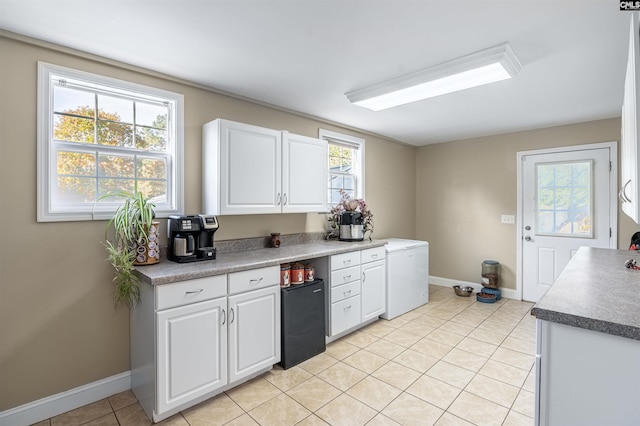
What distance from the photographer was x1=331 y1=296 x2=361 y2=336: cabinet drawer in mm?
3080

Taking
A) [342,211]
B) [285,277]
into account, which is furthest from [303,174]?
[285,277]

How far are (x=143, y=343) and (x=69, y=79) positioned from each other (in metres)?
Answer: 1.87

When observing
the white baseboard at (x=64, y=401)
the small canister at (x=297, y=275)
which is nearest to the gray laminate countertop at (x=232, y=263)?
the small canister at (x=297, y=275)

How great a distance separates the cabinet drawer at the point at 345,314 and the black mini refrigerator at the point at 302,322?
0.18 m

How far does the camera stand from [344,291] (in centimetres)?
318

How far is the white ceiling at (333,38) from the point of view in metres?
1.71

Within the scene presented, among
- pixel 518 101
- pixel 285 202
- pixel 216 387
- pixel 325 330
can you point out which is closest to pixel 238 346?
pixel 216 387

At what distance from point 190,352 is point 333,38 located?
7.30 ft

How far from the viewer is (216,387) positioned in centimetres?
217

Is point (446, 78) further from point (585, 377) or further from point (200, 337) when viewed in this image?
point (200, 337)

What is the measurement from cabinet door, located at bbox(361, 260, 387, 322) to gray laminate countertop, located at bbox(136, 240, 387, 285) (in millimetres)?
298

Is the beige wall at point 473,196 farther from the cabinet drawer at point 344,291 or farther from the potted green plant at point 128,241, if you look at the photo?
the potted green plant at point 128,241

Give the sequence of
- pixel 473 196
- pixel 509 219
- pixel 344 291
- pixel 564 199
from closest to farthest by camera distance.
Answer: pixel 344 291 → pixel 564 199 → pixel 509 219 → pixel 473 196

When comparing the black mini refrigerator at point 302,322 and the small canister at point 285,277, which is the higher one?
the small canister at point 285,277
